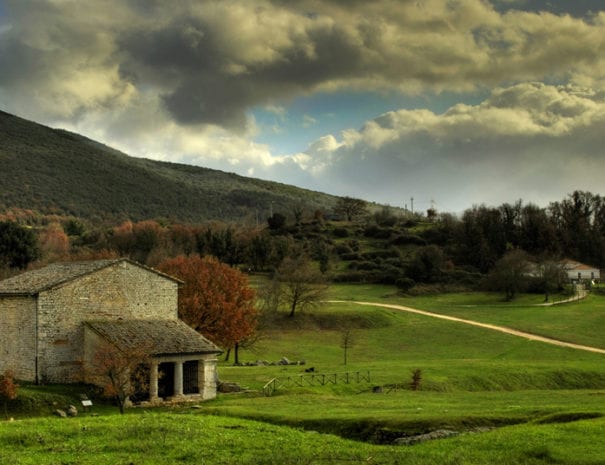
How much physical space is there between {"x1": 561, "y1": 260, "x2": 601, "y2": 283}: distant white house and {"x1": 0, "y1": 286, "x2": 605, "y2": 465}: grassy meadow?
5231 centimetres

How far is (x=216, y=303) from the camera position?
60406mm

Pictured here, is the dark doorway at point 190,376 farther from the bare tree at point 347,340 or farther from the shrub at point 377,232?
the shrub at point 377,232

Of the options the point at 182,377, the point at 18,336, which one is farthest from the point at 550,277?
the point at 18,336

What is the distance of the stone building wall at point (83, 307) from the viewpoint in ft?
142

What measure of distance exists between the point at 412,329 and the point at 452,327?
14.5 ft

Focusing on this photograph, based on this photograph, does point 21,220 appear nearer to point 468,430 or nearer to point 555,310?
point 555,310

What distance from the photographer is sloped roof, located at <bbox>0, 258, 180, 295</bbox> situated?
43.5 m

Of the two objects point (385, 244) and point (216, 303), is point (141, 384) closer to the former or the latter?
point (216, 303)

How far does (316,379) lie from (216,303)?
47.8 feet

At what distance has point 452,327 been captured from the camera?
8088cm

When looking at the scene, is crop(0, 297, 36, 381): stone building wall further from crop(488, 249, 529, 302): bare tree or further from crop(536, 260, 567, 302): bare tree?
crop(536, 260, 567, 302): bare tree

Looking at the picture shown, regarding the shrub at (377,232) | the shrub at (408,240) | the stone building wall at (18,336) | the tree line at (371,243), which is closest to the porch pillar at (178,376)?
the stone building wall at (18,336)

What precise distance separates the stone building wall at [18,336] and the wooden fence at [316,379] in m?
13.8

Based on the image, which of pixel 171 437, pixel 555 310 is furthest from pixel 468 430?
pixel 555 310
